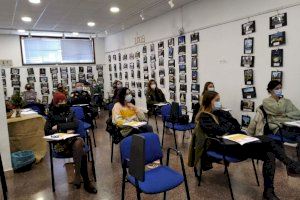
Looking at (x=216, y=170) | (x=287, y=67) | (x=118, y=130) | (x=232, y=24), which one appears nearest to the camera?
(x=216, y=170)

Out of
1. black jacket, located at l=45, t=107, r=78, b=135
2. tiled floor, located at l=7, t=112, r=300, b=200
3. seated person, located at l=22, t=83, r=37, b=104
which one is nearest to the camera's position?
tiled floor, located at l=7, t=112, r=300, b=200

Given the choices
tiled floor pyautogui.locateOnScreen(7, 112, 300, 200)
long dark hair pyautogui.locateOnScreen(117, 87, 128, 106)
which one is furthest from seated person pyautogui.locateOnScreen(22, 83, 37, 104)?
long dark hair pyautogui.locateOnScreen(117, 87, 128, 106)

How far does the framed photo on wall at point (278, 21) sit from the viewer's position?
14.0 feet

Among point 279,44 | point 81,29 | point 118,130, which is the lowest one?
point 118,130

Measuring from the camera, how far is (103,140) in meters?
5.50

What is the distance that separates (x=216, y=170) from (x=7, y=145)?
3.13 meters

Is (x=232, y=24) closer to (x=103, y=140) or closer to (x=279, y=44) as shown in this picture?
(x=279, y=44)

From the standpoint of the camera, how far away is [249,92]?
4.99 meters

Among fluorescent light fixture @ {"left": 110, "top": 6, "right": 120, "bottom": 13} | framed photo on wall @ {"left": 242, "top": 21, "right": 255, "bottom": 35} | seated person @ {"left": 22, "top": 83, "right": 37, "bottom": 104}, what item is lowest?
seated person @ {"left": 22, "top": 83, "right": 37, "bottom": 104}

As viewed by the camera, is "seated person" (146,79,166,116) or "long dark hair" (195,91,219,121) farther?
"seated person" (146,79,166,116)

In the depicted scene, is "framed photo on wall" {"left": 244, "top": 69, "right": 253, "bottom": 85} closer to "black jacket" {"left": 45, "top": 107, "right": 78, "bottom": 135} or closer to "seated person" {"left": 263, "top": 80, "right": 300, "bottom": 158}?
"seated person" {"left": 263, "top": 80, "right": 300, "bottom": 158}

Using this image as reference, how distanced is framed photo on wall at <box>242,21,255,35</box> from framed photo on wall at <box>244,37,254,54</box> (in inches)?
5.2

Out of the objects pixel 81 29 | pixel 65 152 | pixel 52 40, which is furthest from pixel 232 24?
pixel 52 40

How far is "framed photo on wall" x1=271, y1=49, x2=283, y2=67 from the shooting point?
4362mm
